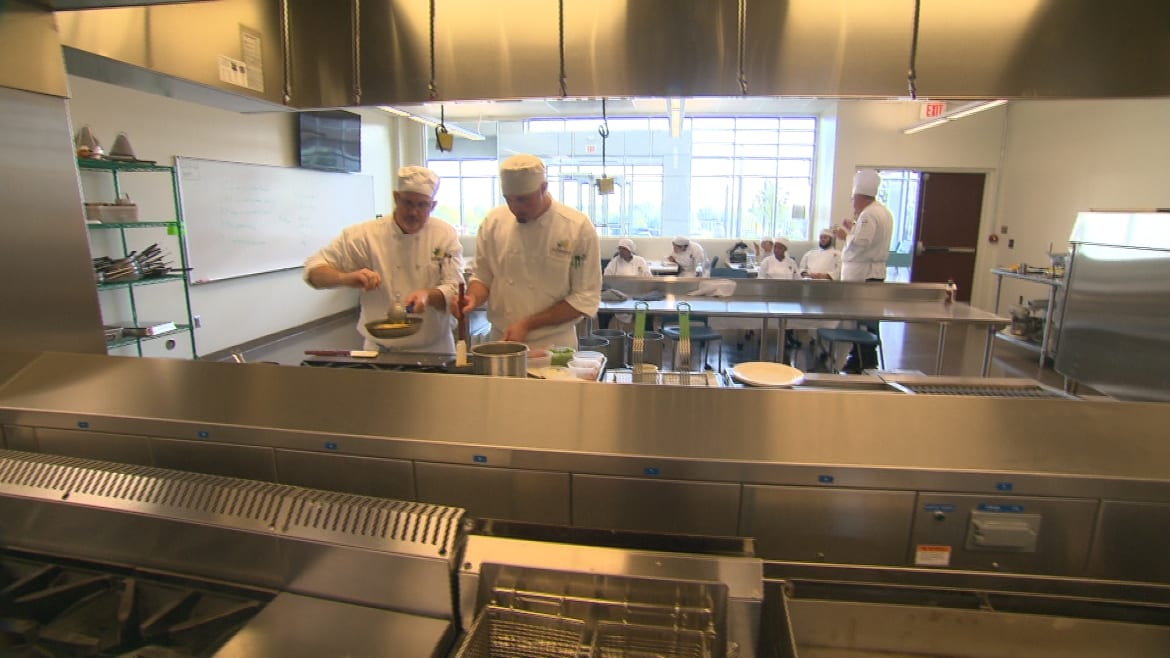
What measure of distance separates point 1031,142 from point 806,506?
7763 millimetres

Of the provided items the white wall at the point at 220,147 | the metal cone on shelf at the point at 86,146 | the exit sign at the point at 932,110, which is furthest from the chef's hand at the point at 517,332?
the exit sign at the point at 932,110

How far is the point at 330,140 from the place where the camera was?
6328mm

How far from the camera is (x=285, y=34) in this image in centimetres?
153

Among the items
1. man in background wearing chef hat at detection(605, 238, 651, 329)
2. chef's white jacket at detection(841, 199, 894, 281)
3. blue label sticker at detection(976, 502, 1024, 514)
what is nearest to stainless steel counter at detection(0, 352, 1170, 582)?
blue label sticker at detection(976, 502, 1024, 514)

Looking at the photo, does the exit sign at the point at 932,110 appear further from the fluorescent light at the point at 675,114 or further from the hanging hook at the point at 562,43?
the hanging hook at the point at 562,43

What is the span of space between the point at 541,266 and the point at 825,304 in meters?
2.83

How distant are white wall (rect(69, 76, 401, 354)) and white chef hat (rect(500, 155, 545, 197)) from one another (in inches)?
127

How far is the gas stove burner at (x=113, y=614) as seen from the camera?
2.83ft

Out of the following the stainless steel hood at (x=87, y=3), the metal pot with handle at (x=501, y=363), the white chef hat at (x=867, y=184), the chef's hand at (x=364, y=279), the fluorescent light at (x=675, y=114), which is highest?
the fluorescent light at (x=675, y=114)

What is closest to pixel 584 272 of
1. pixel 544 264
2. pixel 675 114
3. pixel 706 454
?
pixel 544 264

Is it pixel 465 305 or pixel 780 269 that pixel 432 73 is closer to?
pixel 465 305

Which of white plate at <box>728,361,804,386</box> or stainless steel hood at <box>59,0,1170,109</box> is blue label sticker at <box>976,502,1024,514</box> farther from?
stainless steel hood at <box>59,0,1170,109</box>

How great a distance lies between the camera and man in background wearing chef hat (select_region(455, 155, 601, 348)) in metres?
2.08

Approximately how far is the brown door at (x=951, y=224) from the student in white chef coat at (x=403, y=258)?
7269 millimetres
